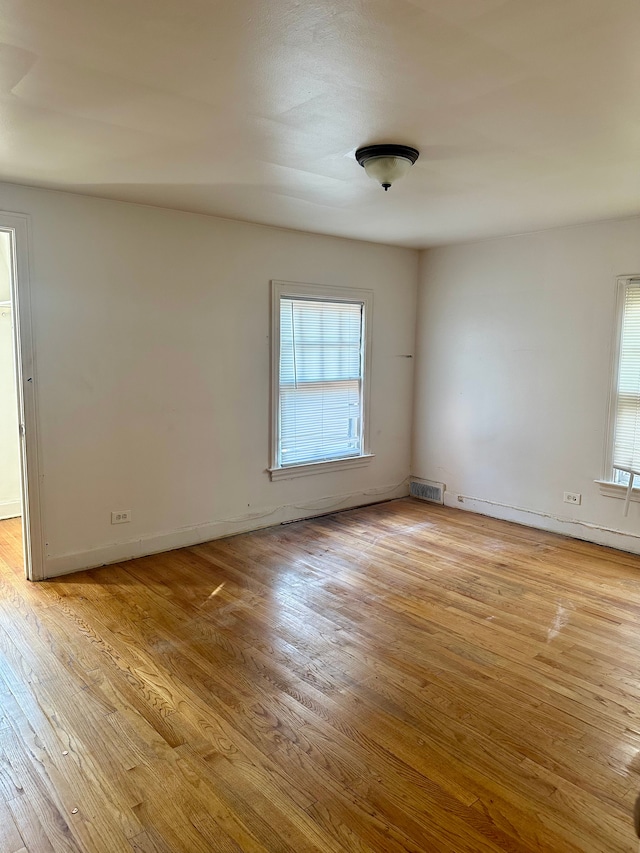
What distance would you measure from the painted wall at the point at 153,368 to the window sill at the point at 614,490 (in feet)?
7.94

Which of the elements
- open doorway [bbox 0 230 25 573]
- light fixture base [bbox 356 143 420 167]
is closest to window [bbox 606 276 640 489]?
light fixture base [bbox 356 143 420 167]

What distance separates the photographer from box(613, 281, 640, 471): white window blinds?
4.30 m

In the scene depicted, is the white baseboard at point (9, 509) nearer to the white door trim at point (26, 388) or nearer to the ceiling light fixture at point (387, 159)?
the white door trim at point (26, 388)

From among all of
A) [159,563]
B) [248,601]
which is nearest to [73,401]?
[159,563]

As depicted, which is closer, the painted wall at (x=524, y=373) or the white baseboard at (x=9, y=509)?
the painted wall at (x=524, y=373)

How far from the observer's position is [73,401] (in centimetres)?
381

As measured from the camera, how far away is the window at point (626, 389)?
4309 mm

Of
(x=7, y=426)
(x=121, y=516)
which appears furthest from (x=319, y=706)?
(x=7, y=426)

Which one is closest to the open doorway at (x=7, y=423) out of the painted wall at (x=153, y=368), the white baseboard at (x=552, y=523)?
the painted wall at (x=153, y=368)

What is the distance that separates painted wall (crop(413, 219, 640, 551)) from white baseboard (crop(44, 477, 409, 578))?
3.14 feet

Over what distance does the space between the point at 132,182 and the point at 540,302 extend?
3.38 m

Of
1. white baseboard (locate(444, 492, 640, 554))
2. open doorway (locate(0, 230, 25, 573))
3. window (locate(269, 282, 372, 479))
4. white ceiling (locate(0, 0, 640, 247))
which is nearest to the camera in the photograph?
white ceiling (locate(0, 0, 640, 247))

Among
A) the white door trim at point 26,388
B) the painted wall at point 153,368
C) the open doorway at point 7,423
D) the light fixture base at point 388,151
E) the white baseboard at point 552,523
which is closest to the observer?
the light fixture base at point 388,151

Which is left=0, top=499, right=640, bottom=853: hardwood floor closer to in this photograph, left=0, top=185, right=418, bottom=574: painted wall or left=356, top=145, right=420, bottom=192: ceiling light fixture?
left=0, top=185, right=418, bottom=574: painted wall
